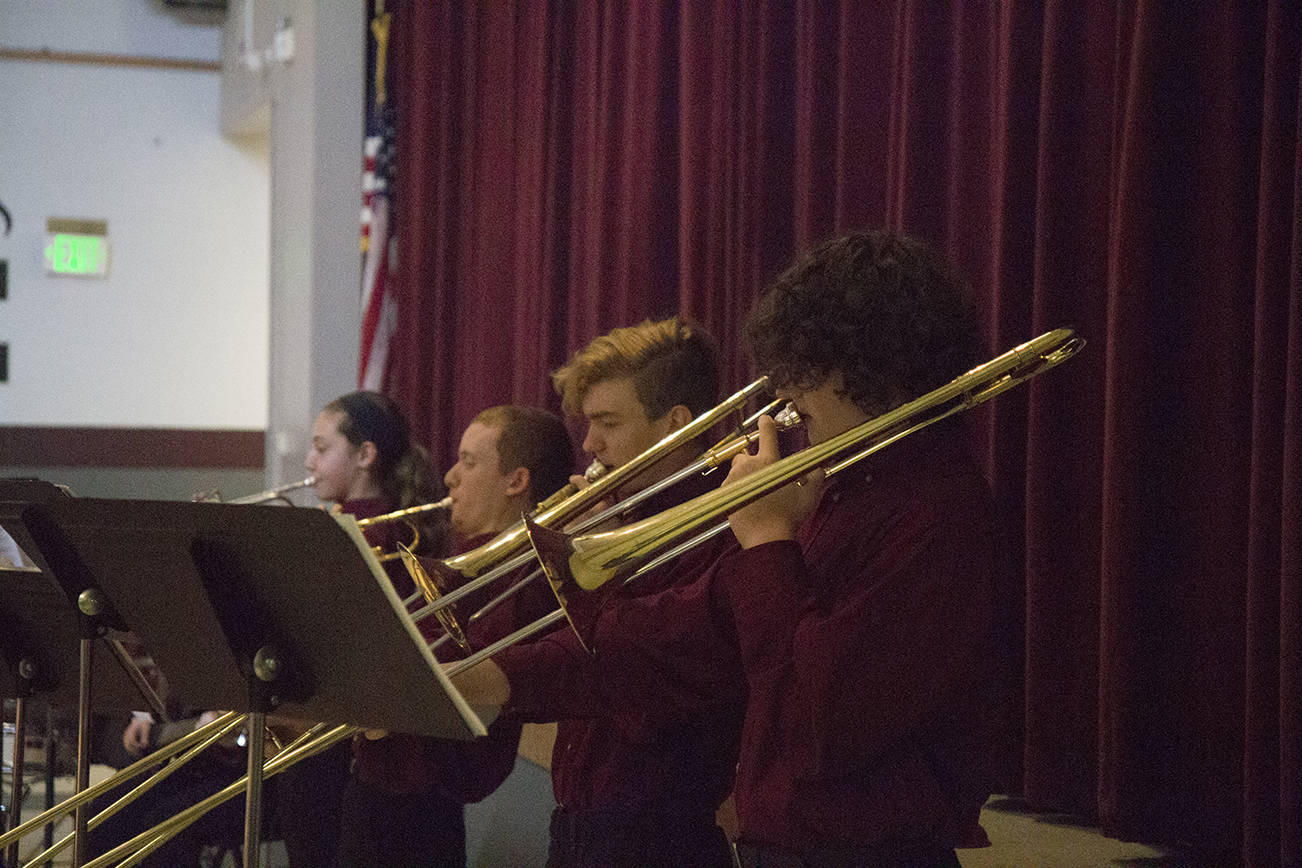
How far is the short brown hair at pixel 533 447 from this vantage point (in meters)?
2.95

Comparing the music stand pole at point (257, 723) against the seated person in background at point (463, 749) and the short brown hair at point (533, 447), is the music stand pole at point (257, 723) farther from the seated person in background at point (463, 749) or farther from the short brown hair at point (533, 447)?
the short brown hair at point (533, 447)

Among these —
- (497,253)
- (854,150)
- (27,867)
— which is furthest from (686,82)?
(27,867)

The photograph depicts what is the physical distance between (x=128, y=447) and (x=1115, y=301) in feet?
21.3

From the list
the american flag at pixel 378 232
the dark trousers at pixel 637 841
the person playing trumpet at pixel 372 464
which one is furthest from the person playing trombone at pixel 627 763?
the american flag at pixel 378 232

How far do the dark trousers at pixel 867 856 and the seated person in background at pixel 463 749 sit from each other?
0.87 meters

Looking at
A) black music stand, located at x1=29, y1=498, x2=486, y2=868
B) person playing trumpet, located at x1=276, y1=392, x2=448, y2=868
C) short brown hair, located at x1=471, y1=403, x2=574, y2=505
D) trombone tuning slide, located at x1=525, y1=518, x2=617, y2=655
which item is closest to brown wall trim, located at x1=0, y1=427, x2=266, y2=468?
person playing trumpet, located at x1=276, y1=392, x2=448, y2=868

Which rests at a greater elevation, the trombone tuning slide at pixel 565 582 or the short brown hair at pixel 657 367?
the short brown hair at pixel 657 367

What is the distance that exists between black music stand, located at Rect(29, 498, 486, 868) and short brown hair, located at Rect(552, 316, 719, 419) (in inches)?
33.2

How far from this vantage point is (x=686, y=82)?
3893 millimetres

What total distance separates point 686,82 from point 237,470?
15.7 ft

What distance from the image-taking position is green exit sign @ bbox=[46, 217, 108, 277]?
7.74 meters

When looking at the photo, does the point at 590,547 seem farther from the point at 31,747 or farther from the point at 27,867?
the point at 31,747

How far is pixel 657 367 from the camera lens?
2432mm

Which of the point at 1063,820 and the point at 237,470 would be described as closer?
the point at 1063,820
